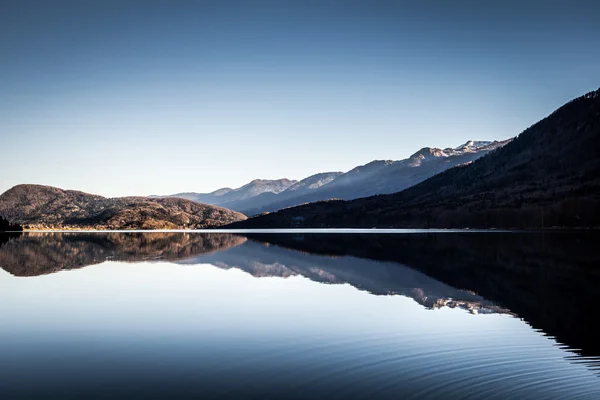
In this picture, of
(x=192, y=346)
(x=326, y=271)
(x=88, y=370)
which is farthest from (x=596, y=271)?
(x=88, y=370)

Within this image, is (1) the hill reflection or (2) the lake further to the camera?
(1) the hill reflection

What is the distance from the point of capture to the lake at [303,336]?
55.6ft

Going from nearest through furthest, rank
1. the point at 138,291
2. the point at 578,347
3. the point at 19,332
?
the point at 578,347 → the point at 19,332 → the point at 138,291

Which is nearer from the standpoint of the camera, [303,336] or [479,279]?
[303,336]

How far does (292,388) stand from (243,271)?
140 feet

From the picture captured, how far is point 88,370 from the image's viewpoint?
18.8m

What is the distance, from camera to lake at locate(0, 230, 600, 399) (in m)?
16.9

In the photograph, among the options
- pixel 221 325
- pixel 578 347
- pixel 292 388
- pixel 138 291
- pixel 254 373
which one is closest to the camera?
pixel 292 388

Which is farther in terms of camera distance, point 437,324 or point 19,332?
point 437,324

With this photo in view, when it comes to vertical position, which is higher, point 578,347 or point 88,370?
point 88,370

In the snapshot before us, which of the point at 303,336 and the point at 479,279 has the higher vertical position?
the point at 303,336

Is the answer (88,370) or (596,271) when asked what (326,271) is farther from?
(88,370)

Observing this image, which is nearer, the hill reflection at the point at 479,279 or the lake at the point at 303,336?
the lake at the point at 303,336

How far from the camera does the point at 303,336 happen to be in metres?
24.9
